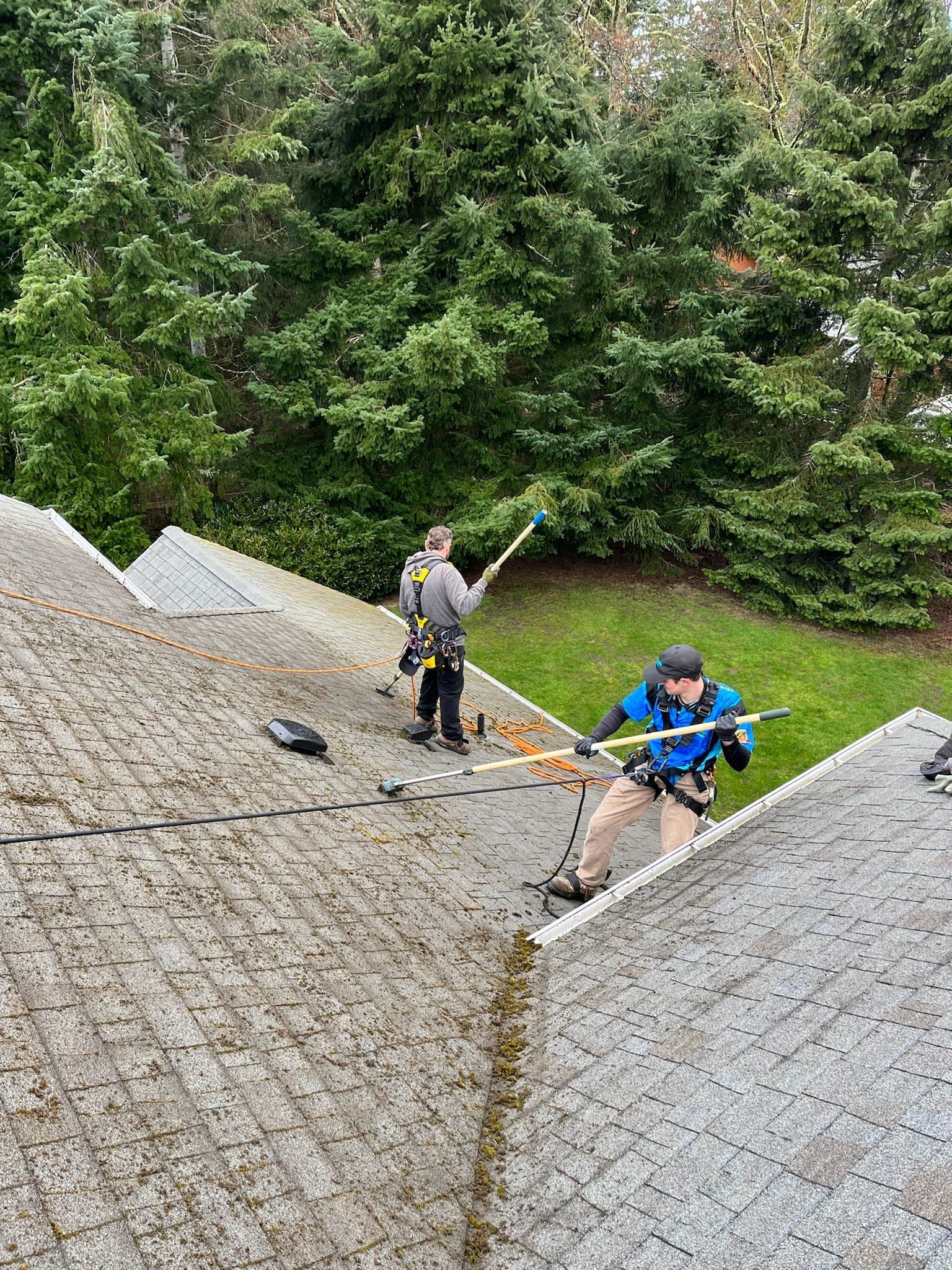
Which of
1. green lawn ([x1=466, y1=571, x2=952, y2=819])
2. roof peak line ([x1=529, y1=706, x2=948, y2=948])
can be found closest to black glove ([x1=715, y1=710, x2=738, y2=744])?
roof peak line ([x1=529, y1=706, x2=948, y2=948])

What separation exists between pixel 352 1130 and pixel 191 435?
1552 cm

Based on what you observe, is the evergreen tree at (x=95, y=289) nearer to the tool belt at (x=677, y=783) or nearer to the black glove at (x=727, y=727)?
the tool belt at (x=677, y=783)

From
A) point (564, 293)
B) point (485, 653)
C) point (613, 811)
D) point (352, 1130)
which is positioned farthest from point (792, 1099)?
point (564, 293)

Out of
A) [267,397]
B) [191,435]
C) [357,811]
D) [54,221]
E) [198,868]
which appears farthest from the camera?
→ [267,397]

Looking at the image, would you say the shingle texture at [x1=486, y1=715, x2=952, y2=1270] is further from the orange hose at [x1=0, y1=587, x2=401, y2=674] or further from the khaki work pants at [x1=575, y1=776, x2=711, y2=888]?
the orange hose at [x1=0, y1=587, x2=401, y2=674]

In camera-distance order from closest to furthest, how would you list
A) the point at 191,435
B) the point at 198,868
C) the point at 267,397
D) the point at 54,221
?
1. the point at 198,868
2. the point at 54,221
3. the point at 191,435
4. the point at 267,397

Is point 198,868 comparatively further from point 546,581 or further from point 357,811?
point 546,581

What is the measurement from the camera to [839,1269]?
2309mm

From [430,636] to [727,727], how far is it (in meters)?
3.22

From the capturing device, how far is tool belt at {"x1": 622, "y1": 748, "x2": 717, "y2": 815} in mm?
5801

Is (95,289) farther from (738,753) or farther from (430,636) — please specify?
(738,753)

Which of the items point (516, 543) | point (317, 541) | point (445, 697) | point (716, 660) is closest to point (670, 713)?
point (445, 697)

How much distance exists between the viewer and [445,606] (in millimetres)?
7633

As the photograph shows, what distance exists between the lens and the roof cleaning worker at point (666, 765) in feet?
18.1
